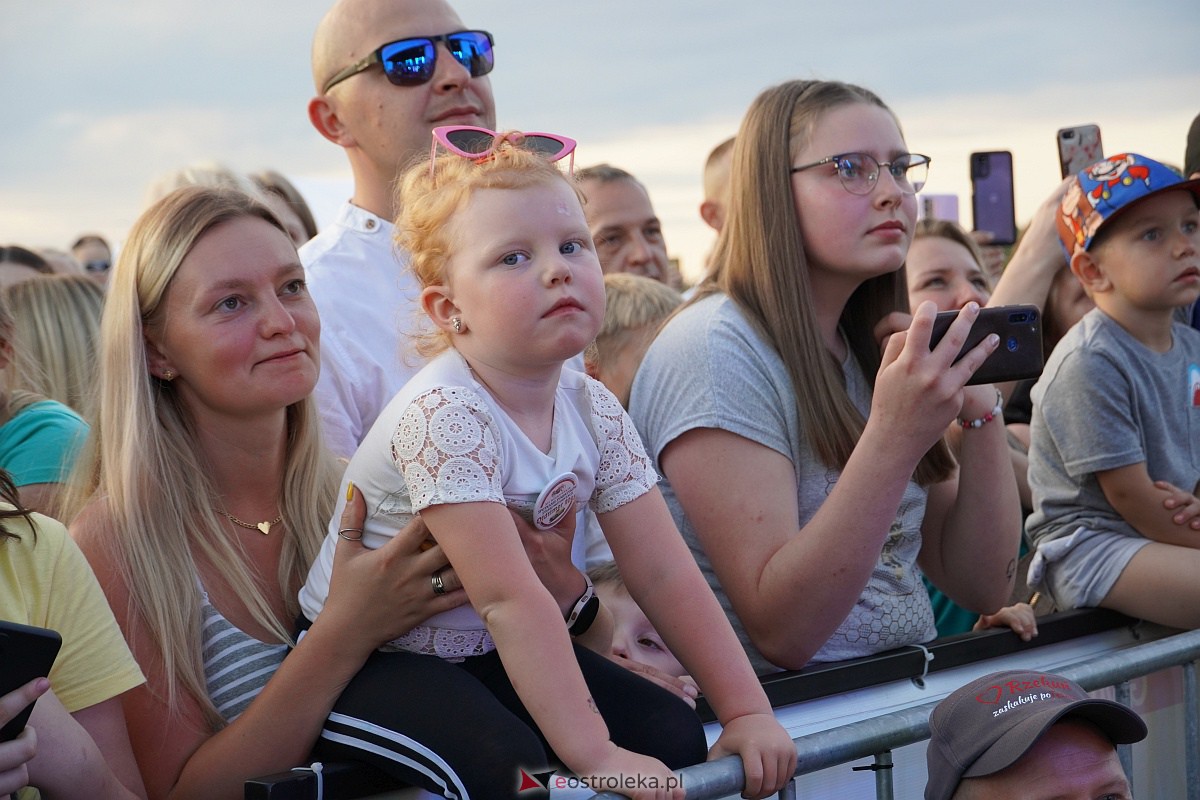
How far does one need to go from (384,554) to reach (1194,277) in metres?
2.91

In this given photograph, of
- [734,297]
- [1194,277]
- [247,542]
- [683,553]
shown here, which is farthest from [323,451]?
[1194,277]

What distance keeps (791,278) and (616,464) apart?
37.8 inches

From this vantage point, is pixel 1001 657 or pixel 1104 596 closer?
pixel 1001 657

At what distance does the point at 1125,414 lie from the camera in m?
3.78

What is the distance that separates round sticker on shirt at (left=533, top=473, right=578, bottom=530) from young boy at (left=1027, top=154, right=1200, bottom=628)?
2.06m

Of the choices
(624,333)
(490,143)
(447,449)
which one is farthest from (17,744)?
(624,333)

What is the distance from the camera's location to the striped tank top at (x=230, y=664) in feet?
7.87

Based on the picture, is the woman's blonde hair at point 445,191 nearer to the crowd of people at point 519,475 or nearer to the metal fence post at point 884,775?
the crowd of people at point 519,475

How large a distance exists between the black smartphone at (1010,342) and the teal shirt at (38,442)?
2.15 metres

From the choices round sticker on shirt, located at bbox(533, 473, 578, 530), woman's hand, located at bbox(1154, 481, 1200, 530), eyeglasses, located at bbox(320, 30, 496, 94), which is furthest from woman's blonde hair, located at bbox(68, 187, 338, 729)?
woman's hand, located at bbox(1154, 481, 1200, 530)

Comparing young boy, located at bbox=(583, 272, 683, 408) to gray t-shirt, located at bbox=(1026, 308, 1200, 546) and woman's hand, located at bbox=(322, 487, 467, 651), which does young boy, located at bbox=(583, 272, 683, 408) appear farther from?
woman's hand, located at bbox=(322, 487, 467, 651)

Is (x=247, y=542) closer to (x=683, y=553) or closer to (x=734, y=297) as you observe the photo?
(x=683, y=553)

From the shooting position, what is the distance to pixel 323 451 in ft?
9.20

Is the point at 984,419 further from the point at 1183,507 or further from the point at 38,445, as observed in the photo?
the point at 38,445
